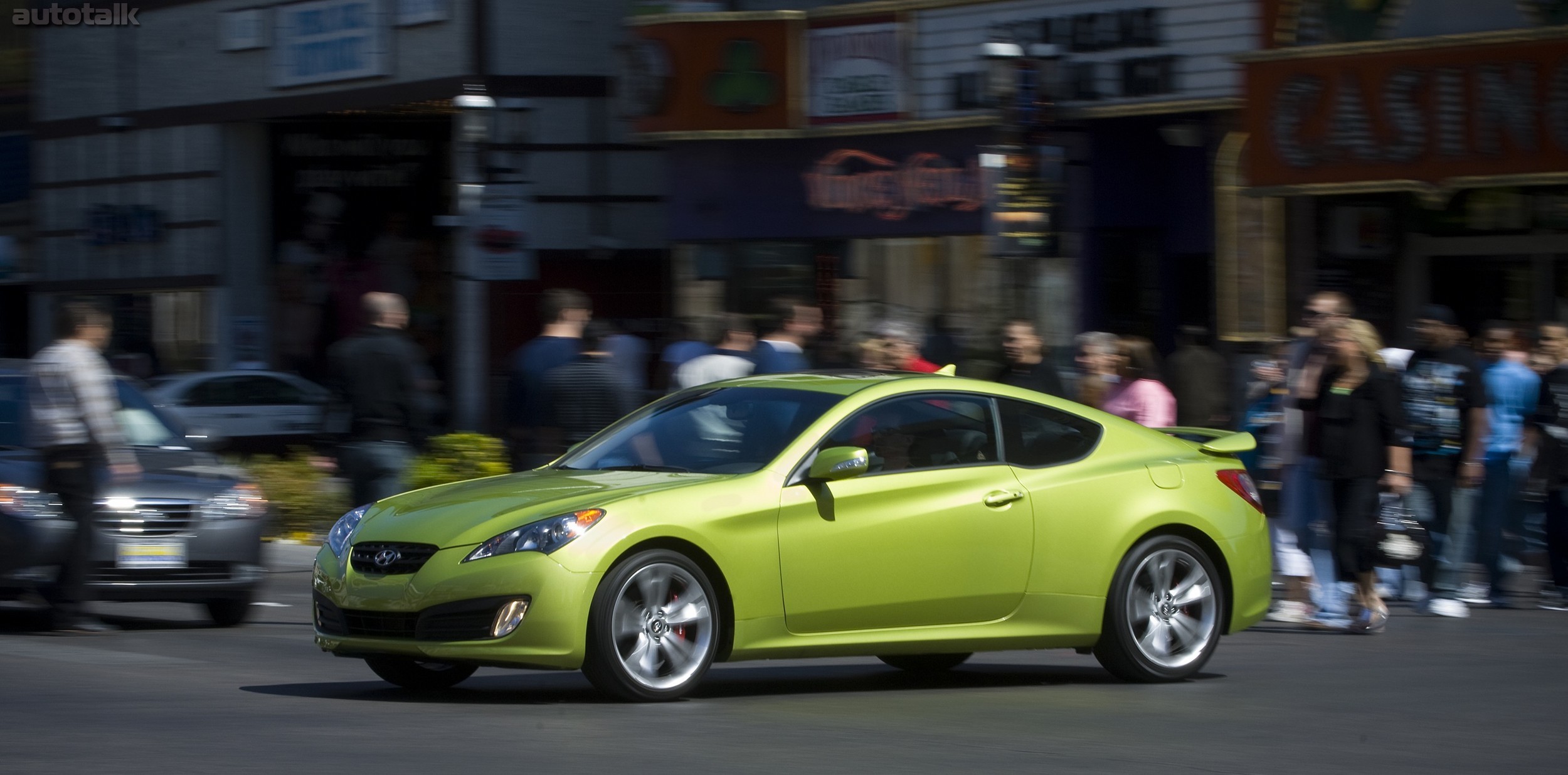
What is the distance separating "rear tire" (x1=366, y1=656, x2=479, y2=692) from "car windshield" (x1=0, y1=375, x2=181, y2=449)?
3.56 m

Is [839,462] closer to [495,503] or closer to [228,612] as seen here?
[495,503]

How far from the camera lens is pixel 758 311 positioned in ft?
77.3

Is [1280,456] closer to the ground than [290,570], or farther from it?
farther from it

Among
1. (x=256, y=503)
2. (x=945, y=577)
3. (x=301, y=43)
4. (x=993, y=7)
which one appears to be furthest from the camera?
(x=301, y=43)

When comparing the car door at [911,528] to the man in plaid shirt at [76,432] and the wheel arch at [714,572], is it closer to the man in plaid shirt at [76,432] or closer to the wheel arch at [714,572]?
the wheel arch at [714,572]

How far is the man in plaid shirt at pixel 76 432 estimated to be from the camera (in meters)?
10.8

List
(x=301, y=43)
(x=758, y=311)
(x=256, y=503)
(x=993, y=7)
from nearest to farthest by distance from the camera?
(x=256, y=503)
(x=993, y=7)
(x=758, y=311)
(x=301, y=43)

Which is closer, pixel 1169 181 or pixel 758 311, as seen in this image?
pixel 1169 181

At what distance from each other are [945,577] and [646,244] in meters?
19.3

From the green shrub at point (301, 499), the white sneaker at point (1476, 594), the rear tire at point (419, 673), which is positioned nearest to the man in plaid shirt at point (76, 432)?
the rear tire at point (419, 673)

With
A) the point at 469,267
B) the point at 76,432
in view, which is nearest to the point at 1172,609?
the point at 76,432

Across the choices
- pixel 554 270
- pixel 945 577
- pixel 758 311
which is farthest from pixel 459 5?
pixel 945 577

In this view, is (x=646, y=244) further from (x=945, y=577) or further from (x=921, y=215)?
(x=945, y=577)

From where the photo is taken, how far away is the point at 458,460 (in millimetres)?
15641
